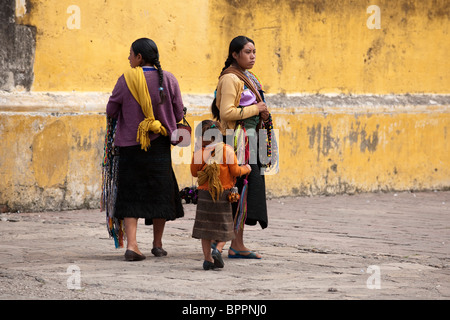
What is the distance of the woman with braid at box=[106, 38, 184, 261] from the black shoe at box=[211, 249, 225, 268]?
64 centimetres

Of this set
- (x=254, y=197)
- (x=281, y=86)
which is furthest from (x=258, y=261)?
(x=281, y=86)

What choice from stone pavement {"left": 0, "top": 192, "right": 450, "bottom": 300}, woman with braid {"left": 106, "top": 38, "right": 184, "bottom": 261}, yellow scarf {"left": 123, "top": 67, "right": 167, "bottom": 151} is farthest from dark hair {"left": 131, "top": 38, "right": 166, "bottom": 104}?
stone pavement {"left": 0, "top": 192, "right": 450, "bottom": 300}

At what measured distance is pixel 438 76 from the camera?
11766 mm

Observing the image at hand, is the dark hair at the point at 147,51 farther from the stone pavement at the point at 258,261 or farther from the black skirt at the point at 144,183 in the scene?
the stone pavement at the point at 258,261

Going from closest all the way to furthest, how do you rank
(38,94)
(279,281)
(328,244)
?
(279,281) → (328,244) → (38,94)

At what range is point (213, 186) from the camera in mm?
5832

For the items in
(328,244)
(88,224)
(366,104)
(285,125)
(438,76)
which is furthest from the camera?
(438,76)

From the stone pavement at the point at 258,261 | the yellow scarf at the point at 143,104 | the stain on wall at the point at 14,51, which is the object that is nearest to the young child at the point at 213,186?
the stone pavement at the point at 258,261

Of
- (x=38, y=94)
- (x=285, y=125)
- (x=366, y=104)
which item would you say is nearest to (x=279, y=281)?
(x=38, y=94)

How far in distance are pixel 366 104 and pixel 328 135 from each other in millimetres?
737

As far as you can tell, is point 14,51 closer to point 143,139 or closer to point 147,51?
point 147,51

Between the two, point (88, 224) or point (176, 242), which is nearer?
point (176, 242)

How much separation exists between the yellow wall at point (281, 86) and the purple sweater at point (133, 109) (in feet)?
7.97

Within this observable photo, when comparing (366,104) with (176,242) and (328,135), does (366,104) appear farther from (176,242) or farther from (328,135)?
(176,242)
